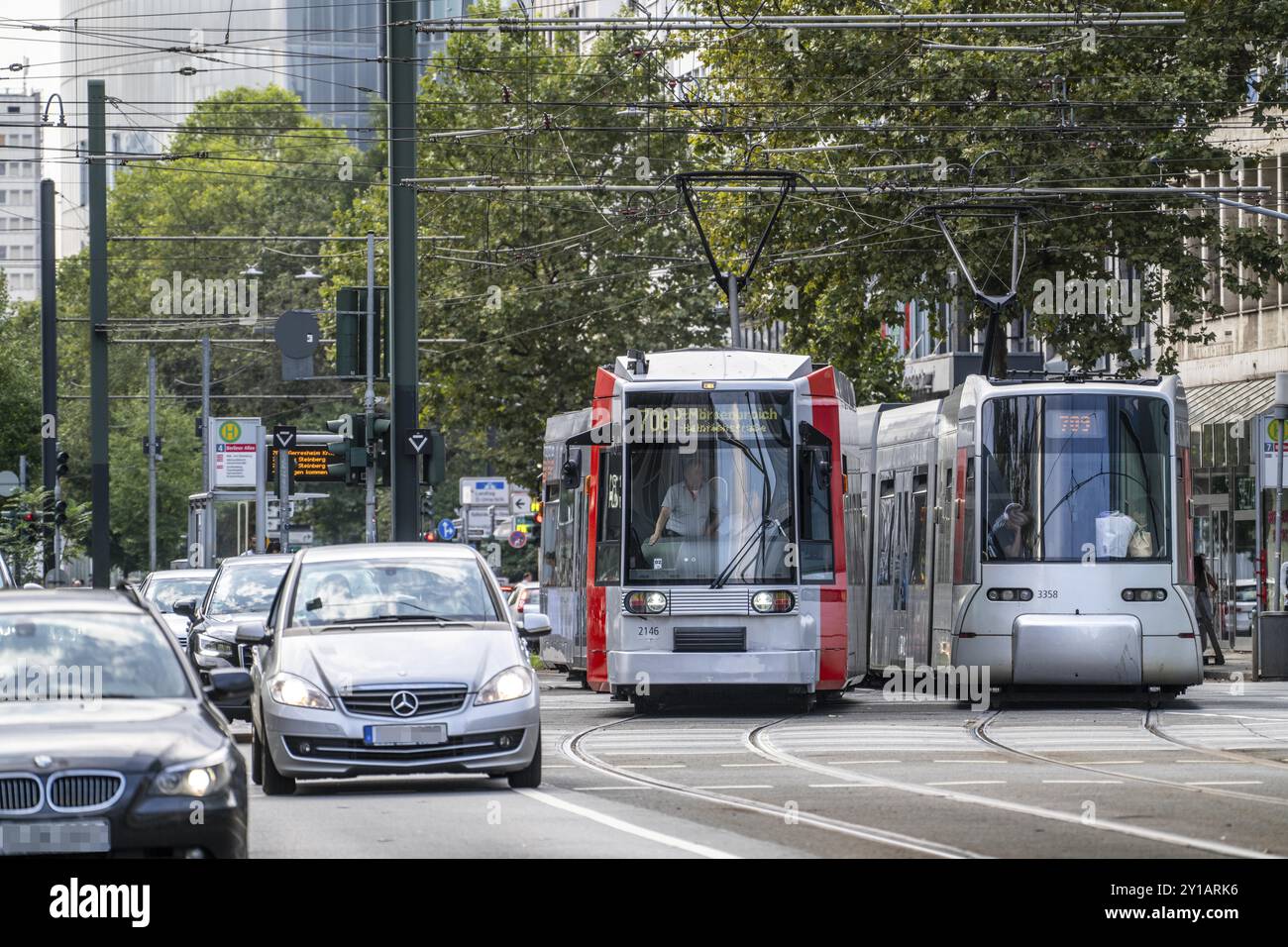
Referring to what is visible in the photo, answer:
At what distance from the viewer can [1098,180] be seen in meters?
36.0

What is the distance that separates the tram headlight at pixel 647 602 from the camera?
2370cm

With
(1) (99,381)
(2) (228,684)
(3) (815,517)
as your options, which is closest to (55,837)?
(2) (228,684)

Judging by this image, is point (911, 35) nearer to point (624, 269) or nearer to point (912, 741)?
point (912, 741)

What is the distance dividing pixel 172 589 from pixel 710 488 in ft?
25.2

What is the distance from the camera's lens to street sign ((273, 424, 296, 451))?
39.7 meters

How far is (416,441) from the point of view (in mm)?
28531

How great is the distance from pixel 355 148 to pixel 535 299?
2139 inches

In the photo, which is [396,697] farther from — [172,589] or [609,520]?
[172,589]

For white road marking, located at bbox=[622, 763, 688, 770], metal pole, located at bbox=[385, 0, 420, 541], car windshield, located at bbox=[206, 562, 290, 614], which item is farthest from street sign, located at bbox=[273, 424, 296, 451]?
white road marking, located at bbox=[622, 763, 688, 770]

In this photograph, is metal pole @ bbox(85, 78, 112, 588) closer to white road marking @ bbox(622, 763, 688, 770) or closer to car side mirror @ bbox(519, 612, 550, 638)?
white road marking @ bbox(622, 763, 688, 770)

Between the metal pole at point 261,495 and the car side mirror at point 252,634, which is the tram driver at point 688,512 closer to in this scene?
the car side mirror at point 252,634

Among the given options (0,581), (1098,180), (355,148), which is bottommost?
(0,581)

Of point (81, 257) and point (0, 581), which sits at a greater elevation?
point (81, 257)

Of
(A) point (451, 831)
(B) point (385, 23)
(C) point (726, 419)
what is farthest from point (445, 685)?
(B) point (385, 23)
